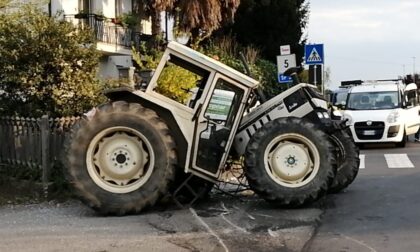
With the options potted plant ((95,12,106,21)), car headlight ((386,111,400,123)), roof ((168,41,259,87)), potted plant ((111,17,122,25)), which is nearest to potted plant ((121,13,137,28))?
potted plant ((111,17,122,25))

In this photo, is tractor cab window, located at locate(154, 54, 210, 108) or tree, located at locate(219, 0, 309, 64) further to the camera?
tree, located at locate(219, 0, 309, 64)

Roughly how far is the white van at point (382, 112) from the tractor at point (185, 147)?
1112 centimetres

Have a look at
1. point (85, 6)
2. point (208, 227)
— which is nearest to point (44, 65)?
point (208, 227)

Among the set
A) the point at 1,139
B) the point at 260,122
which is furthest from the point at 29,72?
the point at 260,122

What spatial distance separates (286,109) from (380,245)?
3140 mm

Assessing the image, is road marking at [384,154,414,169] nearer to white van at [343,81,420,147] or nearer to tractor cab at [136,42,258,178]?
white van at [343,81,420,147]

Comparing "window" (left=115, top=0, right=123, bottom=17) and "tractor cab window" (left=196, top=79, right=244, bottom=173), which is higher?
"window" (left=115, top=0, right=123, bottom=17)

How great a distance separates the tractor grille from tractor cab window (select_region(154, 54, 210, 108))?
31.3ft

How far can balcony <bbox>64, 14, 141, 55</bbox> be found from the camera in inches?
1101

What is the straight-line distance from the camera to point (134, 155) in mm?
9406

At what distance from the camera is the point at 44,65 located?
1188cm

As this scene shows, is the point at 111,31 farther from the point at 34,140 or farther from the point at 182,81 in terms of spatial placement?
the point at 34,140

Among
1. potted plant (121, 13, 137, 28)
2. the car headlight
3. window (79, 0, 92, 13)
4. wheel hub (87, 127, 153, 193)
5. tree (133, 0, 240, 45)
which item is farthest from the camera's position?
potted plant (121, 13, 137, 28)

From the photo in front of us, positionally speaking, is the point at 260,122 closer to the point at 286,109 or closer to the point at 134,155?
the point at 286,109
